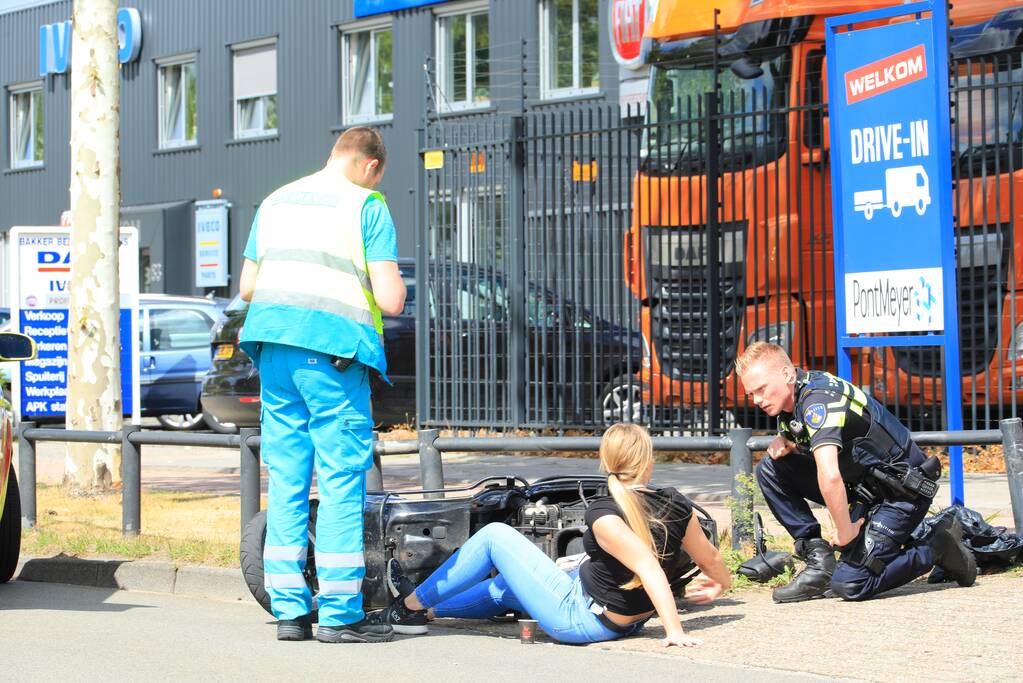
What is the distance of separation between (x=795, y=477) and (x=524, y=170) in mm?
7742

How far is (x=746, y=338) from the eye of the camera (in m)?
13.1

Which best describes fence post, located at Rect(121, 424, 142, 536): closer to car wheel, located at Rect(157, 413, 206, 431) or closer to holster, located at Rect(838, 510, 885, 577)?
holster, located at Rect(838, 510, 885, 577)

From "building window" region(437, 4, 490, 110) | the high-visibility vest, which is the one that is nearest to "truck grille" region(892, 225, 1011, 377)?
the high-visibility vest

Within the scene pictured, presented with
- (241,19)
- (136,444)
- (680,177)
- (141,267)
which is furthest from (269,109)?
(136,444)

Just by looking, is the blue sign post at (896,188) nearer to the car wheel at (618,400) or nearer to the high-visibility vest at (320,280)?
the high-visibility vest at (320,280)

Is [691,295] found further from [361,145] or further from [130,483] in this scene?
[361,145]

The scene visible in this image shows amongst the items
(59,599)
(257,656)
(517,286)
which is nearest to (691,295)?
(517,286)

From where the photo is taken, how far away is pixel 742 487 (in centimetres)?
753

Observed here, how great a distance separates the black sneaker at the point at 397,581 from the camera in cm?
677

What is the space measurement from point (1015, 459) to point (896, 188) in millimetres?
1536

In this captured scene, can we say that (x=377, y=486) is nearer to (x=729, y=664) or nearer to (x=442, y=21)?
(x=729, y=664)

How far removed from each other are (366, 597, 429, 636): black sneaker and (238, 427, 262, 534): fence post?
1791mm

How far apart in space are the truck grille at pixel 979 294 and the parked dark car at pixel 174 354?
8.69 metres

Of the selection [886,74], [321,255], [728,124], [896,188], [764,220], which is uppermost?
[728,124]
